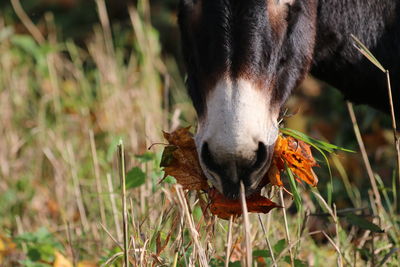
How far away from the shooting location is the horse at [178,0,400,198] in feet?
6.66

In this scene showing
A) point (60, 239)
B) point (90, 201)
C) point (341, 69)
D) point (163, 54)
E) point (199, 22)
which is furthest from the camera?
point (163, 54)

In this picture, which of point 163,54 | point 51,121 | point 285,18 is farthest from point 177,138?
point 163,54

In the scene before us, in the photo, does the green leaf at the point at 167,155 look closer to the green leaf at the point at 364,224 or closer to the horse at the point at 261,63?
the horse at the point at 261,63

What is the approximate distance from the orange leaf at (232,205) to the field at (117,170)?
6 centimetres

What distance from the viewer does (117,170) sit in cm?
347

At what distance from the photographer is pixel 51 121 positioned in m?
4.57

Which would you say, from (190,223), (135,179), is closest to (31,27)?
(135,179)

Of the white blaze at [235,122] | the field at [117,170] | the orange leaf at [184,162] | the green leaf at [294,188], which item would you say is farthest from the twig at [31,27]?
the green leaf at [294,188]

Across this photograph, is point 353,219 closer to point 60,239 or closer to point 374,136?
point 60,239

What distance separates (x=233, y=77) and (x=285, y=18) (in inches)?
12.5

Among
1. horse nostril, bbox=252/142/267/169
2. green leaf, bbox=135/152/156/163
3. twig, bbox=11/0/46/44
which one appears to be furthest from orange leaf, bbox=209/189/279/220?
twig, bbox=11/0/46/44

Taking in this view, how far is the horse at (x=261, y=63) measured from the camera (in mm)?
2029

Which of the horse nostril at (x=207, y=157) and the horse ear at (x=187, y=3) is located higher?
the horse ear at (x=187, y=3)

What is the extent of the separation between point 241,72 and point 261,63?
3.7 inches
